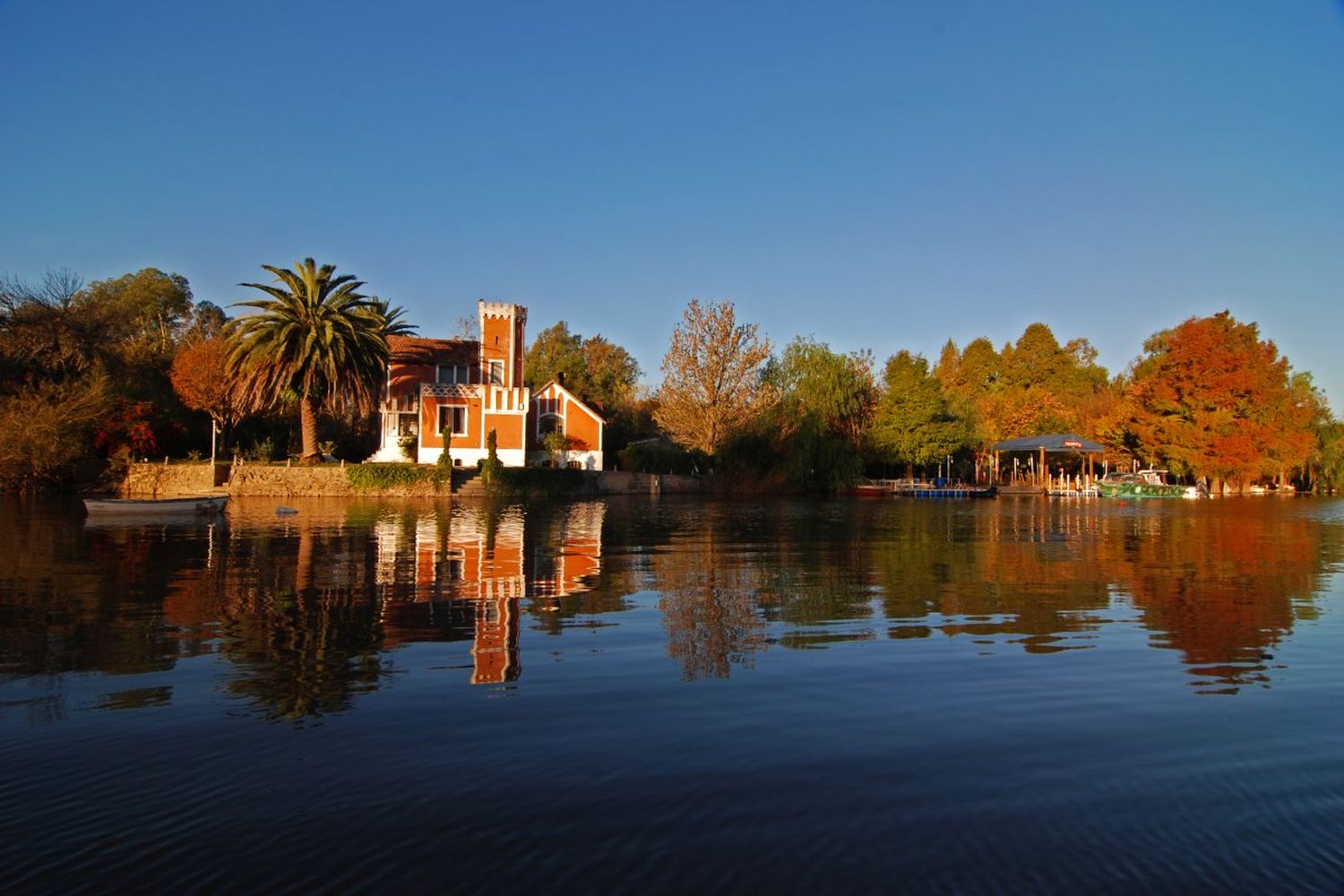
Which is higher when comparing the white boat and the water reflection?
the white boat

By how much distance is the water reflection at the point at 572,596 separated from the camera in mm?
9508

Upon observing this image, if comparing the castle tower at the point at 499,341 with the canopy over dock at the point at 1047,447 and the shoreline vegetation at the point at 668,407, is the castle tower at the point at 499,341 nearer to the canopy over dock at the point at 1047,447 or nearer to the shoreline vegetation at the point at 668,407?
the shoreline vegetation at the point at 668,407

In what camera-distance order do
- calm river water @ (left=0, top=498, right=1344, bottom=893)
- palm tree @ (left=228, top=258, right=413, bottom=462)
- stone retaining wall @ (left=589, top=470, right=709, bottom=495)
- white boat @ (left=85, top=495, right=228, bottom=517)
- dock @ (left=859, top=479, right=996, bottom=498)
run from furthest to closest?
dock @ (left=859, top=479, right=996, bottom=498) < stone retaining wall @ (left=589, top=470, right=709, bottom=495) < palm tree @ (left=228, top=258, right=413, bottom=462) < white boat @ (left=85, top=495, right=228, bottom=517) < calm river water @ (left=0, top=498, right=1344, bottom=893)

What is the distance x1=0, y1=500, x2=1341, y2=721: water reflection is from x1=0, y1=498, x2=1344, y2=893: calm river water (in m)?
0.10

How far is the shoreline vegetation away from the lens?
1890 inches

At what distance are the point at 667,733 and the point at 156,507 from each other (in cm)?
3120

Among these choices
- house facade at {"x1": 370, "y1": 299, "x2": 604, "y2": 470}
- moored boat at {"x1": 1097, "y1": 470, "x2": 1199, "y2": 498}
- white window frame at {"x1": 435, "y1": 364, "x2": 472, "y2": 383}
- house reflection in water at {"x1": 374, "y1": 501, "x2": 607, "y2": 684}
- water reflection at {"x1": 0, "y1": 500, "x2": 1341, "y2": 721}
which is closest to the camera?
water reflection at {"x1": 0, "y1": 500, "x2": 1341, "y2": 721}

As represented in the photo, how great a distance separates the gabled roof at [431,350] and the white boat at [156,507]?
26847 millimetres

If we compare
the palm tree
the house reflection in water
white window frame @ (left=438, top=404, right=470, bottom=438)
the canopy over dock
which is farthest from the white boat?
the canopy over dock

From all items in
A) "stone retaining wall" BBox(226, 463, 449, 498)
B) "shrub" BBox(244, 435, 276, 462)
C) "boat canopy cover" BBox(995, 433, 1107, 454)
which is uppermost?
"boat canopy cover" BBox(995, 433, 1107, 454)

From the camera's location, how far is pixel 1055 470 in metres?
77.6

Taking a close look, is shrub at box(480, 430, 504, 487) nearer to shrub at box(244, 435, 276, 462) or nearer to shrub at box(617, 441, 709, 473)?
shrub at box(617, 441, 709, 473)

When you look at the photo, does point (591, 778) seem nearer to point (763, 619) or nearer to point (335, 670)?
point (335, 670)

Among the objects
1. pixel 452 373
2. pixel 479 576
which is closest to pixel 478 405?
pixel 452 373
